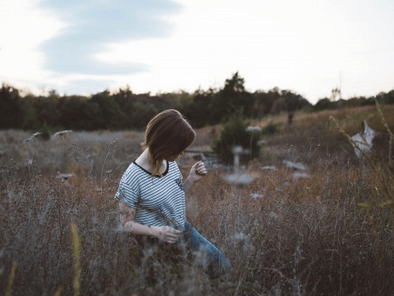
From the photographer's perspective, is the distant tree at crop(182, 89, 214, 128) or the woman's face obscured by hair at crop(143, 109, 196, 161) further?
the distant tree at crop(182, 89, 214, 128)

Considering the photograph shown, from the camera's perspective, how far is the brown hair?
2822mm

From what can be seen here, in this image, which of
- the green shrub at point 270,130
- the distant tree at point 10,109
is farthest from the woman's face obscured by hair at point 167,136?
the distant tree at point 10,109

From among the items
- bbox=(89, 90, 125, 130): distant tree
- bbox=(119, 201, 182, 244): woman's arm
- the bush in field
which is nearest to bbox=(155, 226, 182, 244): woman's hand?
bbox=(119, 201, 182, 244): woman's arm

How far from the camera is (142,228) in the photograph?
2.64 m

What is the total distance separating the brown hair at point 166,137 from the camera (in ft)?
9.26

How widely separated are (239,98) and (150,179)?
92.3 feet

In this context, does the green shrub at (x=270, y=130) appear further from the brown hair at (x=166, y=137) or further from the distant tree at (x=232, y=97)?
the brown hair at (x=166, y=137)

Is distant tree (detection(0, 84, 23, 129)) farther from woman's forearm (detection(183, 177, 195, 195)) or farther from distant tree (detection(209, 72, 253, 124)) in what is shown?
woman's forearm (detection(183, 177, 195, 195))

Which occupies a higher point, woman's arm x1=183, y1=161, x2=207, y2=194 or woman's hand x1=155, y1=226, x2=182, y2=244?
woman's arm x1=183, y1=161, x2=207, y2=194

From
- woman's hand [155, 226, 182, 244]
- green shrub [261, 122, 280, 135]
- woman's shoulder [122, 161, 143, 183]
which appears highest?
green shrub [261, 122, 280, 135]

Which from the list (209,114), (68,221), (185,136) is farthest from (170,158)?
(209,114)

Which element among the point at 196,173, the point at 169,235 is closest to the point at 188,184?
the point at 196,173

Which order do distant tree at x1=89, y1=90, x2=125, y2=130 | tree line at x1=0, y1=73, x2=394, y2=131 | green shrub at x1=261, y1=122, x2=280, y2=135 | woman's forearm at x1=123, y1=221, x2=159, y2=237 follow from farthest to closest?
distant tree at x1=89, y1=90, x2=125, y2=130, tree line at x1=0, y1=73, x2=394, y2=131, green shrub at x1=261, y1=122, x2=280, y2=135, woman's forearm at x1=123, y1=221, x2=159, y2=237

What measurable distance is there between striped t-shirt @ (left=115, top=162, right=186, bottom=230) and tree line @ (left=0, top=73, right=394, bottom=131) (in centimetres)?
2726
